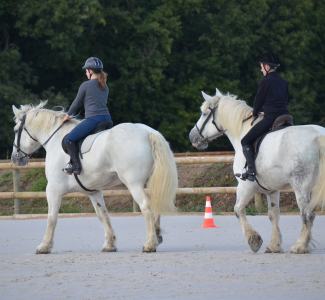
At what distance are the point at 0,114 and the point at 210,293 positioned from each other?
30.9 metres

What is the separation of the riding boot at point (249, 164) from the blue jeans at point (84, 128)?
221cm

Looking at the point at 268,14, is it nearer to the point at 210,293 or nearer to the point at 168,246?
the point at 168,246

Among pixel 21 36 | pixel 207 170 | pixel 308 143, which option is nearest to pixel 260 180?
pixel 308 143

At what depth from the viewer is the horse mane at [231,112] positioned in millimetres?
16078

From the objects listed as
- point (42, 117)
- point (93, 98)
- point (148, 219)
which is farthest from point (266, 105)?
point (42, 117)

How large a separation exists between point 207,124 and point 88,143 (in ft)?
5.96

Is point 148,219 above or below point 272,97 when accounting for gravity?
below

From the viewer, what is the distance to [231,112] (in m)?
16.3

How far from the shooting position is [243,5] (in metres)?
50.0

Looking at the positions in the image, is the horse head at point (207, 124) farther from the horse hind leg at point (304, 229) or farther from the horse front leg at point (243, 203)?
the horse hind leg at point (304, 229)

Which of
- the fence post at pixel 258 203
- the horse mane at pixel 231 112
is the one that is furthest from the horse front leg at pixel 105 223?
the fence post at pixel 258 203

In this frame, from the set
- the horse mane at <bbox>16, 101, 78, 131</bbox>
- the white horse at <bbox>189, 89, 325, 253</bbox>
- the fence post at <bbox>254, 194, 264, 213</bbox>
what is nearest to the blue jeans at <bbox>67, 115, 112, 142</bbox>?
the horse mane at <bbox>16, 101, 78, 131</bbox>

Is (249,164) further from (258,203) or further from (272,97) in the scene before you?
(258,203)

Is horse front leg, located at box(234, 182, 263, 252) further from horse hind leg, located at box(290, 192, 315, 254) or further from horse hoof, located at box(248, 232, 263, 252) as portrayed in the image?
horse hind leg, located at box(290, 192, 315, 254)
